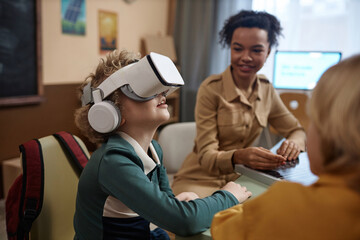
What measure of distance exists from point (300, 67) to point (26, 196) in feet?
8.96

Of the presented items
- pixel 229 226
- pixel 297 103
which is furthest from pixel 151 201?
pixel 297 103

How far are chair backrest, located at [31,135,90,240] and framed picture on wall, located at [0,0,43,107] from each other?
1.45 metres

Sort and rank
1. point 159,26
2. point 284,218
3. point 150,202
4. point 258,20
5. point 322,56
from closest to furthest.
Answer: point 284,218 < point 150,202 < point 258,20 < point 322,56 < point 159,26

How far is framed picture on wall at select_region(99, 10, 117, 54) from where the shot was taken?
10.6 feet

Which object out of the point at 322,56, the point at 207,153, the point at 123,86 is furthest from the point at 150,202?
the point at 322,56

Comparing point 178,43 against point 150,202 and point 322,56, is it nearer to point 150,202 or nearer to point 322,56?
point 322,56

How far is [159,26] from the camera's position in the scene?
4016 millimetres

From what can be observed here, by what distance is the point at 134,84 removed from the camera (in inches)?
37.3

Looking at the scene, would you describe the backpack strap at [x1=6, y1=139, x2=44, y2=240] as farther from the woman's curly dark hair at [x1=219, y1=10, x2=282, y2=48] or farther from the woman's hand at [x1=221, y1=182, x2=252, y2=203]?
the woman's curly dark hair at [x1=219, y1=10, x2=282, y2=48]

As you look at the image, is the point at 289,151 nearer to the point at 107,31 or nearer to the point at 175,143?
the point at 175,143

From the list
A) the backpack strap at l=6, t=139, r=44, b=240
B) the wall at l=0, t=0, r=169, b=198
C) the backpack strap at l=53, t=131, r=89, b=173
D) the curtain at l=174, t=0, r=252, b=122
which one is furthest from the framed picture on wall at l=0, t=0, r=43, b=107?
the curtain at l=174, t=0, r=252, b=122

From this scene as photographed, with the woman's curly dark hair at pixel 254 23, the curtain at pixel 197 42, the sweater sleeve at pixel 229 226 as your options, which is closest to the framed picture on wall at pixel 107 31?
the curtain at pixel 197 42

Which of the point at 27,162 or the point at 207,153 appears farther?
the point at 207,153

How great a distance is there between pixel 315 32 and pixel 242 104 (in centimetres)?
217
